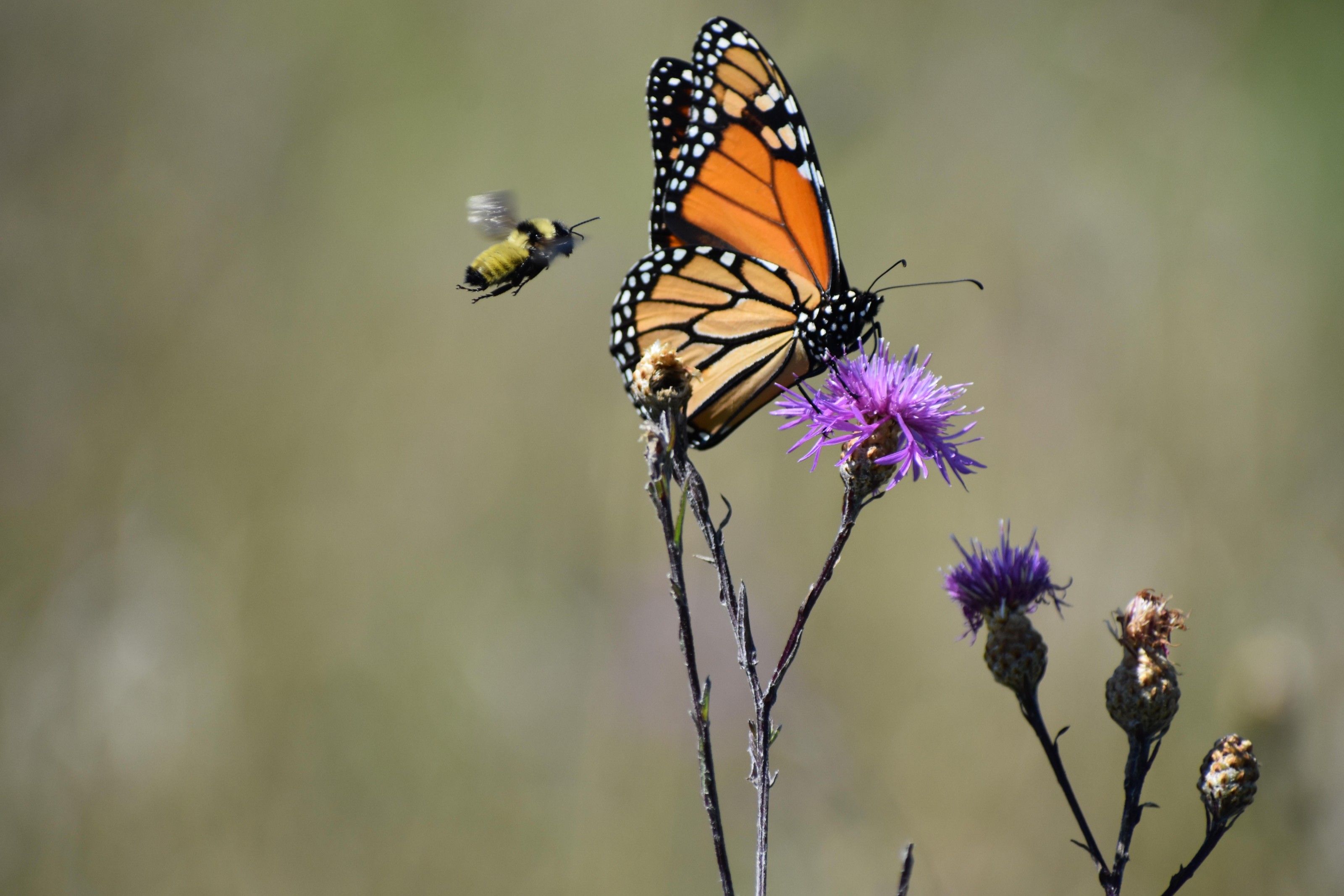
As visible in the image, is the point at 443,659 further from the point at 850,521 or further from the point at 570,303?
the point at 850,521

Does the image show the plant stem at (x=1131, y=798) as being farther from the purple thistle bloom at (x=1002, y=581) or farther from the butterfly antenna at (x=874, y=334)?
the butterfly antenna at (x=874, y=334)

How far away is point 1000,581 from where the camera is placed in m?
2.32

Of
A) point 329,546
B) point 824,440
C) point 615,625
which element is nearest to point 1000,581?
point 824,440

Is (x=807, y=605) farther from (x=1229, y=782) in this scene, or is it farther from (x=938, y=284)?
(x=938, y=284)

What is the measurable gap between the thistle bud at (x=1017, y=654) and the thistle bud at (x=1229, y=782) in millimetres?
461

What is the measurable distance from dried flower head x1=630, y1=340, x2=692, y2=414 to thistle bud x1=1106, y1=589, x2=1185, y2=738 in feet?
4.45

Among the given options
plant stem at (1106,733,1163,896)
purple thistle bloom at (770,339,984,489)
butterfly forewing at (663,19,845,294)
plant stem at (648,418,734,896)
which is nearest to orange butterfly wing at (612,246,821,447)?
butterfly forewing at (663,19,845,294)

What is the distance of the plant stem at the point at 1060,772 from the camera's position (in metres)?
1.72

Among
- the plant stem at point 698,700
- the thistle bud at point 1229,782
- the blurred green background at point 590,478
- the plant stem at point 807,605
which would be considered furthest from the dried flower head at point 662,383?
the blurred green background at point 590,478

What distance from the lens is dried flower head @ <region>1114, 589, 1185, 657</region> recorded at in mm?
2225

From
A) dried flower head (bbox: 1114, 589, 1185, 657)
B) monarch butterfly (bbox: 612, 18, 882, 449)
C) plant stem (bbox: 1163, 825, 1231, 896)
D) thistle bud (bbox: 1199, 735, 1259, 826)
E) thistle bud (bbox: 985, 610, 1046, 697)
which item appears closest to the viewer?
plant stem (bbox: 1163, 825, 1231, 896)

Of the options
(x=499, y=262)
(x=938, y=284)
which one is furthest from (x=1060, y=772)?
(x=938, y=284)

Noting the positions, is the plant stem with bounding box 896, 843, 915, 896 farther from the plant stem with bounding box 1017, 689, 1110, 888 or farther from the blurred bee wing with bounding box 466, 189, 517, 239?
the blurred bee wing with bounding box 466, 189, 517, 239

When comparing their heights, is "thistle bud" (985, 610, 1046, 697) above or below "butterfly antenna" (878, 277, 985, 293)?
below
